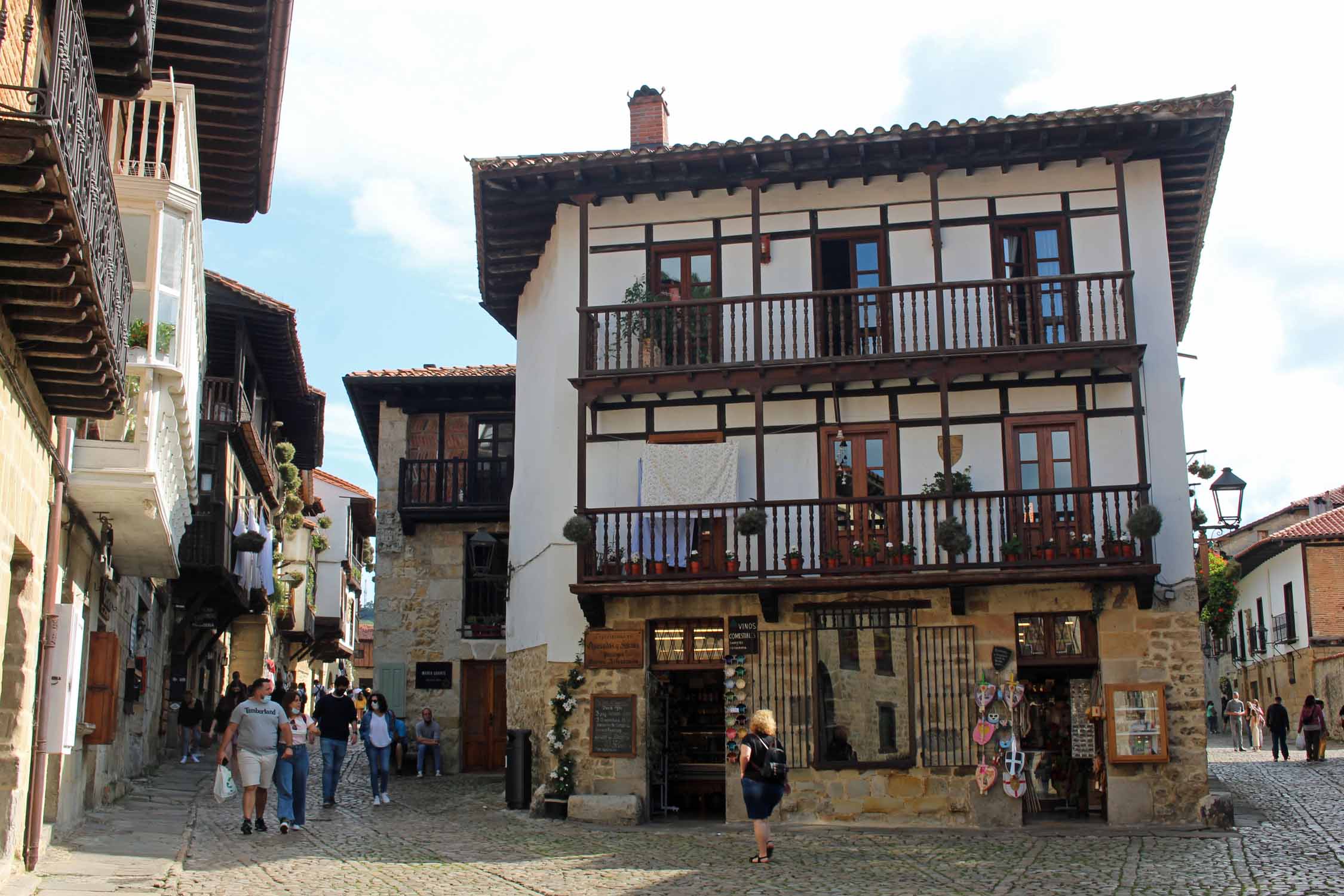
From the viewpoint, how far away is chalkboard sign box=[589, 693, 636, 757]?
58.5ft

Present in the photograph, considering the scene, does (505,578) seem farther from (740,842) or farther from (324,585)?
(324,585)

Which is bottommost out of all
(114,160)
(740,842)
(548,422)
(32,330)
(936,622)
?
(740,842)

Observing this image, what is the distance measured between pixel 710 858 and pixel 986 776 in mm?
4546

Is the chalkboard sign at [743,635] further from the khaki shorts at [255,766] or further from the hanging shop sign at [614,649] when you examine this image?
the khaki shorts at [255,766]

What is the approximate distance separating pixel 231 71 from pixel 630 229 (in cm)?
650

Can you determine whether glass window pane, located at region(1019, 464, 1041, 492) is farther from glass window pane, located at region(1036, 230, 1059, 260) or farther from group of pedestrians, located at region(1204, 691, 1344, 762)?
group of pedestrians, located at region(1204, 691, 1344, 762)

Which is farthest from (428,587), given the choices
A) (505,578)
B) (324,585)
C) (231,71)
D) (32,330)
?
(324,585)

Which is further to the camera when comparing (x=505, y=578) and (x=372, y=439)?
(x=372, y=439)

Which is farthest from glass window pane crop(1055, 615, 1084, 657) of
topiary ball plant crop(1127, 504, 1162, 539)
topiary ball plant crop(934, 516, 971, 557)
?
topiary ball plant crop(934, 516, 971, 557)

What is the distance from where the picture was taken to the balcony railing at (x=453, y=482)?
2723 cm

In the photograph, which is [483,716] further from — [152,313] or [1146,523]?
[152,313]

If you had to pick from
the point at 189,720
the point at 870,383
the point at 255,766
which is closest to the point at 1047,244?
the point at 870,383

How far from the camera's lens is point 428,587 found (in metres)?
27.2

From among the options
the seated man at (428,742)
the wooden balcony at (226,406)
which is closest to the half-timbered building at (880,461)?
the seated man at (428,742)
